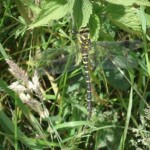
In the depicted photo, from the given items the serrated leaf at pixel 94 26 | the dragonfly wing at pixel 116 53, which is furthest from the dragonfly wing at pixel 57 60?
the serrated leaf at pixel 94 26

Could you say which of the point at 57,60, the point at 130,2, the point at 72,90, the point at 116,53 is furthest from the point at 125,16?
the point at 72,90

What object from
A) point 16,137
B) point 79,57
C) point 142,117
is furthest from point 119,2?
point 16,137

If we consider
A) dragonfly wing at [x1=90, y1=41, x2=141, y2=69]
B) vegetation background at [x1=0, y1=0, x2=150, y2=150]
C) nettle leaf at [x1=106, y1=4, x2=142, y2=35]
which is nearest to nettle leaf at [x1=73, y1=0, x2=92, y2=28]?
vegetation background at [x1=0, y1=0, x2=150, y2=150]

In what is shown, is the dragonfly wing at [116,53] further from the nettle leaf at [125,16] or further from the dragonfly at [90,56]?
the nettle leaf at [125,16]

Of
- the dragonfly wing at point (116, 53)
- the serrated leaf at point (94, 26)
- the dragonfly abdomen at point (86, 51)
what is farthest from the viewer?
the dragonfly wing at point (116, 53)

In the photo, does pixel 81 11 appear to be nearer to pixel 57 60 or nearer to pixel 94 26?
pixel 94 26

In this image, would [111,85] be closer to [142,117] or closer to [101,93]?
[101,93]

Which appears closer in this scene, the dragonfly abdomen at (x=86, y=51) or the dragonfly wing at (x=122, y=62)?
the dragonfly abdomen at (x=86, y=51)
